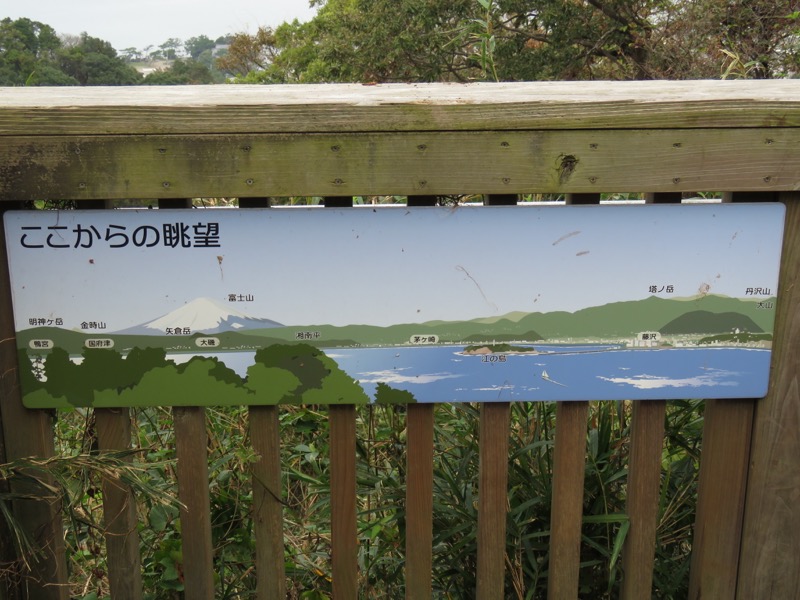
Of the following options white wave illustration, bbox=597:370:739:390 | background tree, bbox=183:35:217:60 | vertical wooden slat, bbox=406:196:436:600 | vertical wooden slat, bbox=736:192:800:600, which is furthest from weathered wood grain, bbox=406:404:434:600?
background tree, bbox=183:35:217:60

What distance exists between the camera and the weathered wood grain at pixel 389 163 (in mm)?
1356

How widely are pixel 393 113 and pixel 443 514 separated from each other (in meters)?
1.06

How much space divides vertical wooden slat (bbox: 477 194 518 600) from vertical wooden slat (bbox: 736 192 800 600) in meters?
0.52

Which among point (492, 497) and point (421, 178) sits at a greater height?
point (421, 178)

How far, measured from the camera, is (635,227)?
1445 mm

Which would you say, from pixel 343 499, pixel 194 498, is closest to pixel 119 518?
pixel 194 498

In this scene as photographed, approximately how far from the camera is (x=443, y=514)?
1932 mm

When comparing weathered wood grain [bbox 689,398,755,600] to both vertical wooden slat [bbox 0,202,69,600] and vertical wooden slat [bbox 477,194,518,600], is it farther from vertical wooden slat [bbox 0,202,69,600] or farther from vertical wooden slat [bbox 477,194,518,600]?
vertical wooden slat [bbox 0,202,69,600]

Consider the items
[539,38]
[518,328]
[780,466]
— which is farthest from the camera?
[539,38]

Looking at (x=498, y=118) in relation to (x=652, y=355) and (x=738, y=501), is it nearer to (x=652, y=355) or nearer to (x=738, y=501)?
(x=652, y=355)

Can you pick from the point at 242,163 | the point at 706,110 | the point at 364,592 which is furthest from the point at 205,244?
the point at 364,592

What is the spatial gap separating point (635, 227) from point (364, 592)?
1201 millimetres

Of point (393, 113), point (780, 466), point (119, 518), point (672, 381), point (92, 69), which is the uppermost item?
point (92, 69)

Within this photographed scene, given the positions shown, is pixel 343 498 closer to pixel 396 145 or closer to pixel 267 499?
pixel 267 499
